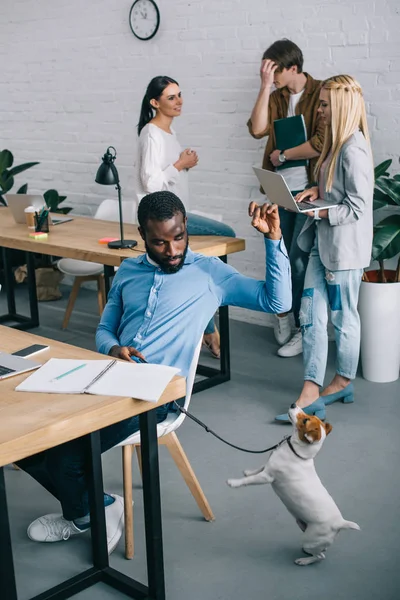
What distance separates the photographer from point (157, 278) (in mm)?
2660

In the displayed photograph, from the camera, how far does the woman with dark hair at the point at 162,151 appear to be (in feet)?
13.5

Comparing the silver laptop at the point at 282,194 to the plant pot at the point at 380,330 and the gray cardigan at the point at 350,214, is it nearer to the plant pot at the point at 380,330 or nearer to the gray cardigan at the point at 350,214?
the gray cardigan at the point at 350,214

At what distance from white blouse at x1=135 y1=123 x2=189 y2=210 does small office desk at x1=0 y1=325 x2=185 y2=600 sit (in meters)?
1.68

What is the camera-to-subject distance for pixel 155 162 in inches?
164

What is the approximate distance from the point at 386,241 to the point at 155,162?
1229mm

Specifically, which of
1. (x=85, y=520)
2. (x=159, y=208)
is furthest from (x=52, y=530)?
(x=159, y=208)

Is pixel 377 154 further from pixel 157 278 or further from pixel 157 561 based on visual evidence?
pixel 157 561

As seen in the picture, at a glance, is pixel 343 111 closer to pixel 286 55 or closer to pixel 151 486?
pixel 286 55

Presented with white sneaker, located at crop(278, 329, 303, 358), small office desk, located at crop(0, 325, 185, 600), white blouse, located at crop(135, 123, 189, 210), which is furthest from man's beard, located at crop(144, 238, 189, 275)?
white sneaker, located at crop(278, 329, 303, 358)

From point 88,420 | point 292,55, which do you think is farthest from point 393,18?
point 88,420

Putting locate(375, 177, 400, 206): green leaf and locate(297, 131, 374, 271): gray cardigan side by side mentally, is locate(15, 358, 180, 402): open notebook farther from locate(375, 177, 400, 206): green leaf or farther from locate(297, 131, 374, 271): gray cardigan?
locate(375, 177, 400, 206): green leaf

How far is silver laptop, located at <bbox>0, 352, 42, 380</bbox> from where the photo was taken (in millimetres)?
2213

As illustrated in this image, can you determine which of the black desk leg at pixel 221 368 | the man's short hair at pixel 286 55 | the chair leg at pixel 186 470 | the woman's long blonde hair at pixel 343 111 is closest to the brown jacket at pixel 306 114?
the man's short hair at pixel 286 55

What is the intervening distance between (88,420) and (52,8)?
466 centimetres
